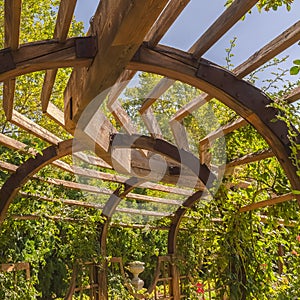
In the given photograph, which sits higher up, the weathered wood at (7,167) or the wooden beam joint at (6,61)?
the weathered wood at (7,167)

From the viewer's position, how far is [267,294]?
10.9 feet

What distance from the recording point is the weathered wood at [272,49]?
1847 millimetres

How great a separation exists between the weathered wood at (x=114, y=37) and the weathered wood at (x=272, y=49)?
0.81 meters

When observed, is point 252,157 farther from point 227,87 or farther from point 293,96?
point 227,87

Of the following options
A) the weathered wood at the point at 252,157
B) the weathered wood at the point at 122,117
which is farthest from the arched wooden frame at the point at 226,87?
the weathered wood at the point at 122,117

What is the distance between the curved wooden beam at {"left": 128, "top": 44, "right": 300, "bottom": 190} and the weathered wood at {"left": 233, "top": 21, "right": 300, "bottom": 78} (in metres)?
0.10

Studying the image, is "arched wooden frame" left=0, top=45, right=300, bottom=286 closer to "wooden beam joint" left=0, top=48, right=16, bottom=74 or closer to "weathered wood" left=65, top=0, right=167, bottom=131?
"weathered wood" left=65, top=0, right=167, bottom=131

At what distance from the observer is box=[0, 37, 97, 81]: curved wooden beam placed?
5.99 ft

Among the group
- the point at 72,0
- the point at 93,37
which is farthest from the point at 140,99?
the point at 72,0

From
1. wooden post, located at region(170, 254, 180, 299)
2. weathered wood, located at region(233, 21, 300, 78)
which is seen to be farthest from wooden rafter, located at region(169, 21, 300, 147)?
wooden post, located at region(170, 254, 180, 299)

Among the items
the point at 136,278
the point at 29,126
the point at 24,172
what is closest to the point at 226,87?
the point at 29,126

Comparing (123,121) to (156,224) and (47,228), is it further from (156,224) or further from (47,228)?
(156,224)

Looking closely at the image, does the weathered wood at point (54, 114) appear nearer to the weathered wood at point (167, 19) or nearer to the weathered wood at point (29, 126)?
the weathered wood at point (29, 126)

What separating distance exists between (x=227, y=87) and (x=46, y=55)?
3.24 feet
